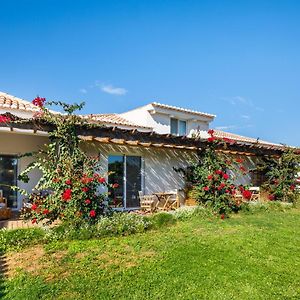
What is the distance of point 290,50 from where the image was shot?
16.2m

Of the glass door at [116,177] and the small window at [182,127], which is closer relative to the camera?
the glass door at [116,177]

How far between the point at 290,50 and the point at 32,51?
1420 cm

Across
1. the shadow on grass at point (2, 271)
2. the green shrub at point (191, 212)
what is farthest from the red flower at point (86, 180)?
the green shrub at point (191, 212)

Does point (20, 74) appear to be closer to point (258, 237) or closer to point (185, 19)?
point (185, 19)

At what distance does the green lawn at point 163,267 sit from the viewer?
5.75 m

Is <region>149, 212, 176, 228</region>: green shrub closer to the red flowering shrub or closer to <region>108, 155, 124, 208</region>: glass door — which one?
the red flowering shrub

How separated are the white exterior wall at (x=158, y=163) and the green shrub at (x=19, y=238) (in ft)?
18.4

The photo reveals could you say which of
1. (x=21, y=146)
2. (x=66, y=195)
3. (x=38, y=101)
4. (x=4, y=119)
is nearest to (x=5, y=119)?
(x=4, y=119)

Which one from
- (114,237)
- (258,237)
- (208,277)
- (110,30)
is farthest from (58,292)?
(110,30)

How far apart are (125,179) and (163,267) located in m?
8.34

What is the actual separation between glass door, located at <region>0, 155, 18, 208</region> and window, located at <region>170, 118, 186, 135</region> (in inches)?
467

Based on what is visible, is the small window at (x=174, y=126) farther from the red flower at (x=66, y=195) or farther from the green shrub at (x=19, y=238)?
the green shrub at (x=19, y=238)

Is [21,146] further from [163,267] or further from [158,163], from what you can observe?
[163,267]

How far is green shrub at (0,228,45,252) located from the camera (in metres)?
8.09
